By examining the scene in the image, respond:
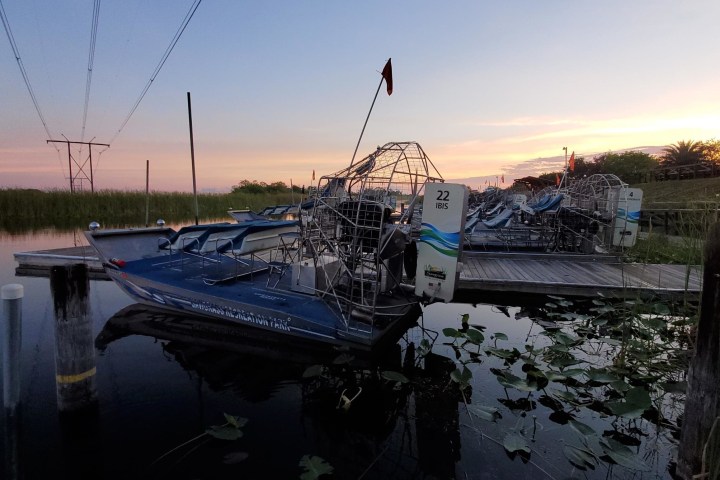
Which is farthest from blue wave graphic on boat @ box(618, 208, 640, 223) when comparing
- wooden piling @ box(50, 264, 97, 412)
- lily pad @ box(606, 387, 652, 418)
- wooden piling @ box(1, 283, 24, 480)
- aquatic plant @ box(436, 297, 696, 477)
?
wooden piling @ box(1, 283, 24, 480)

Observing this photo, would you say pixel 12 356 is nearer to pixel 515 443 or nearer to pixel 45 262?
pixel 515 443

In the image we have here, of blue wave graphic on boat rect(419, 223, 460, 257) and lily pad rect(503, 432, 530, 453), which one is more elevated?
blue wave graphic on boat rect(419, 223, 460, 257)

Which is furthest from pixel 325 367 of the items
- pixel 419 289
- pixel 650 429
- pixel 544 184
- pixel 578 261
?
pixel 544 184

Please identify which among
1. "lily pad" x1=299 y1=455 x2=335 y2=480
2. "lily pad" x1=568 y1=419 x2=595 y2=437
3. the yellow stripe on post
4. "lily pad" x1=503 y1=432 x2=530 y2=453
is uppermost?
the yellow stripe on post

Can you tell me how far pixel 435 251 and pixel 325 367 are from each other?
243 cm

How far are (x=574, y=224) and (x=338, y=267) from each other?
30.6 feet

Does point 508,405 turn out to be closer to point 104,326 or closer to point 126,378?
point 126,378

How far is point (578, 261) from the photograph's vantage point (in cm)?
1151

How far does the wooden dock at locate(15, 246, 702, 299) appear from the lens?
28.8ft

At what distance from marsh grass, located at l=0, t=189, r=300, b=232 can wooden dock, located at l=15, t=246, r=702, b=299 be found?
13500 mm

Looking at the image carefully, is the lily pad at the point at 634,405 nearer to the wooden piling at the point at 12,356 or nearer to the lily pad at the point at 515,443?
the lily pad at the point at 515,443

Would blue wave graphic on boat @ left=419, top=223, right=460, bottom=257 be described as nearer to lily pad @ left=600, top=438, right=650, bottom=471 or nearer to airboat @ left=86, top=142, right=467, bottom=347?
airboat @ left=86, top=142, right=467, bottom=347

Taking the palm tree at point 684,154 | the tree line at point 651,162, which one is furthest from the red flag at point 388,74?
the palm tree at point 684,154

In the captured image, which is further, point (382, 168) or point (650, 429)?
point (382, 168)
